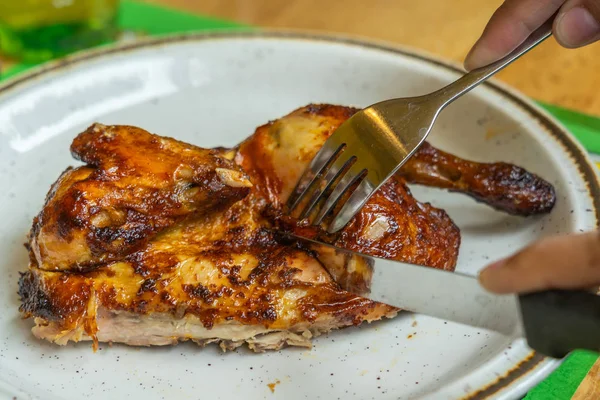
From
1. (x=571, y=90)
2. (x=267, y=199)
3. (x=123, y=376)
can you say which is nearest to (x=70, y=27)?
(x=267, y=199)

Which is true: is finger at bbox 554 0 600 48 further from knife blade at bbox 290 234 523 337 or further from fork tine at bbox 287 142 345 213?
knife blade at bbox 290 234 523 337

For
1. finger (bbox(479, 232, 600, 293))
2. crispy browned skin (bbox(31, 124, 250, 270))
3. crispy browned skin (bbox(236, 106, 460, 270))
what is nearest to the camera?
finger (bbox(479, 232, 600, 293))

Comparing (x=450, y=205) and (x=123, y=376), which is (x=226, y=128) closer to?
(x=450, y=205)

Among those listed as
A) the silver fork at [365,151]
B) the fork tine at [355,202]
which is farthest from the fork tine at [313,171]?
the fork tine at [355,202]

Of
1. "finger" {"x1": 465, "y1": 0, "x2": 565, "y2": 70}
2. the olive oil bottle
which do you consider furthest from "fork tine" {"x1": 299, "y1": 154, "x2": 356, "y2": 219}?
the olive oil bottle

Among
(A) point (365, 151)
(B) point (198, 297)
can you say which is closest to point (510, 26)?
(A) point (365, 151)

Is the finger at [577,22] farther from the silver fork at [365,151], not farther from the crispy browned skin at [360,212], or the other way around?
the crispy browned skin at [360,212]
